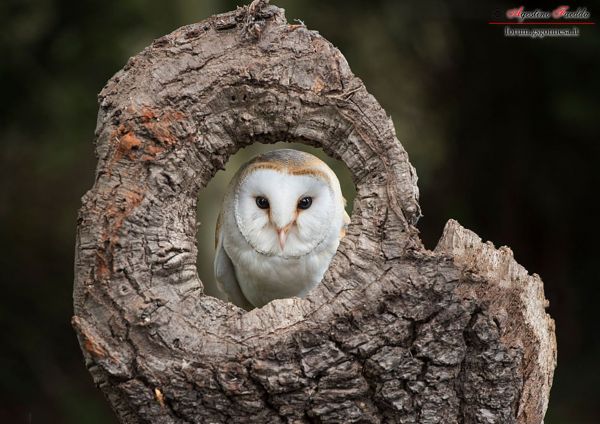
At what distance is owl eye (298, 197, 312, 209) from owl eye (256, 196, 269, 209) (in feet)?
0.40

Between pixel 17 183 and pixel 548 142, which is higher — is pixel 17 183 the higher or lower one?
the lower one

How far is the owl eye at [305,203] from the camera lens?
122 inches

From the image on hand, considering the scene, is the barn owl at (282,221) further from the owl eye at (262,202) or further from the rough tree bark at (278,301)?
the rough tree bark at (278,301)

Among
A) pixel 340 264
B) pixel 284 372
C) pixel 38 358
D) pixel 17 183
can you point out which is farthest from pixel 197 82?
pixel 17 183

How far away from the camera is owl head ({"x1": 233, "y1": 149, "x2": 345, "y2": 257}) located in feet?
9.93

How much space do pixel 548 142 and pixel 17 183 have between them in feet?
13.0

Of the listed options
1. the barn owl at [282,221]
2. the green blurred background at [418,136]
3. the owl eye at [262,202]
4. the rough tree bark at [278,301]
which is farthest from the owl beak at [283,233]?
the green blurred background at [418,136]

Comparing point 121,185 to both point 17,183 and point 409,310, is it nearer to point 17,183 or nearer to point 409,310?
point 409,310

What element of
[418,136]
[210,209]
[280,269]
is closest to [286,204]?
[280,269]

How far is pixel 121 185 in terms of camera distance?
241 cm

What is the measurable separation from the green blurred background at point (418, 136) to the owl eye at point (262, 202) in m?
2.61

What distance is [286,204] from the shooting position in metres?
3.03

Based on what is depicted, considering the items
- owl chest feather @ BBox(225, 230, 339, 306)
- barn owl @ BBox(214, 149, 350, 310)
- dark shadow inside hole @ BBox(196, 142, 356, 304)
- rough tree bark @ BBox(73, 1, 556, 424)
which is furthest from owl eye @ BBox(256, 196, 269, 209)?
dark shadow inside hole @ BBox(196, 142, 356, 304)

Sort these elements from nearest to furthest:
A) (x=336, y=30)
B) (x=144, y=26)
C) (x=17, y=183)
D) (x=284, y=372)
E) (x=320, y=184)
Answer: (x=284, y=372) → (x=320, y=184) → (x=144, y=26) → (x=336, y=30) → (x=17, y=183)
